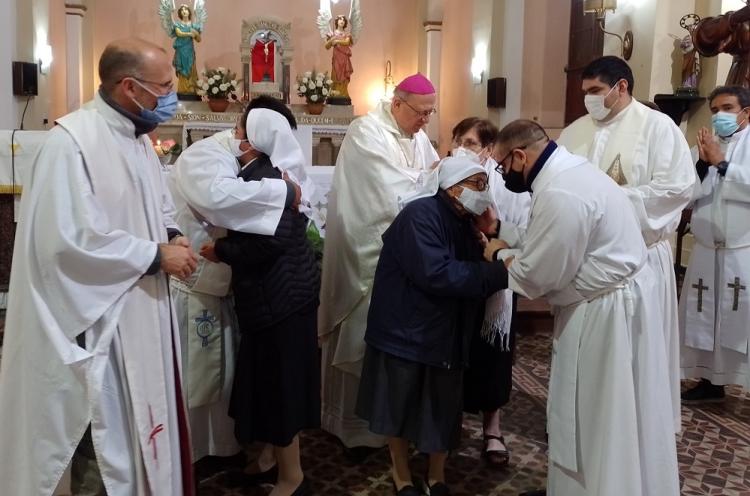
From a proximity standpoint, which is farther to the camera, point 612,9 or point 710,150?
point 612,9

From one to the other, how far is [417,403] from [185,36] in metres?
9.10

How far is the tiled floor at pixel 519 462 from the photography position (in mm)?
3355

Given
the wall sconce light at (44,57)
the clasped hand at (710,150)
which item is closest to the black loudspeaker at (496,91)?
the clasped hand at (710,150)

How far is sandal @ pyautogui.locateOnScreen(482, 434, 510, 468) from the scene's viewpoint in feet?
11.7

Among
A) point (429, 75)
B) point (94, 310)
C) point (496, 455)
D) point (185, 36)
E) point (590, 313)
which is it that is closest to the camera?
point (94, 310)

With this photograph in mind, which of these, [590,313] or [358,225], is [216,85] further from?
[590,313]

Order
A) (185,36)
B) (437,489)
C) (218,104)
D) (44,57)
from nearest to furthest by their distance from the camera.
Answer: (437,489), (44,57), (218,104), (185,36)

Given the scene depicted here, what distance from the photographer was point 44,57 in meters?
10.0

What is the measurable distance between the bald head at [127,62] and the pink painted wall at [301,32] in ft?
34.4

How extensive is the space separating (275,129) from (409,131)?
3.53ft

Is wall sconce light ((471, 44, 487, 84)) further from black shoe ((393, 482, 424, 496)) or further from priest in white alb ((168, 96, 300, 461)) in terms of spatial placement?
black shoe ((393, 482, 424, 496))

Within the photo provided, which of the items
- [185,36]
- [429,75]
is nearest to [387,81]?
[429,75]

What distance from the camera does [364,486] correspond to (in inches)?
132

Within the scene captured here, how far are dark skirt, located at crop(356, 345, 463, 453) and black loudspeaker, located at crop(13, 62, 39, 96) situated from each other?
7.99 metres
